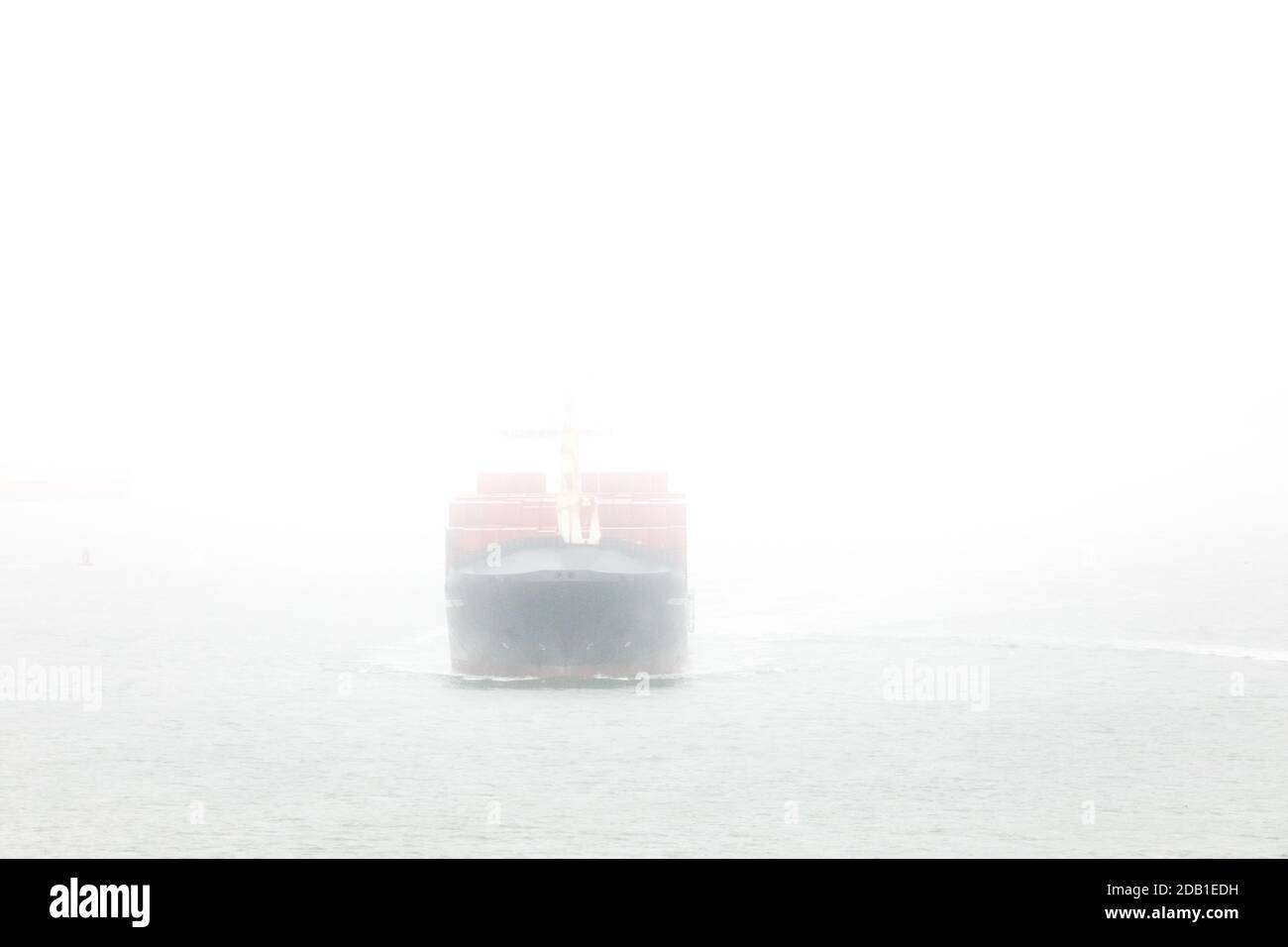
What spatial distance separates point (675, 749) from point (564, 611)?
368 inches

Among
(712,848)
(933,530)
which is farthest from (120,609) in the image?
(933,530)

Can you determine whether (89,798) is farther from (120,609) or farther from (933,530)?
(933,530)

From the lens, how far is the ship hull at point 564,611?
2153 inches

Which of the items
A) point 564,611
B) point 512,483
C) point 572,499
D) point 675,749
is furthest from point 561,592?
point 512,483

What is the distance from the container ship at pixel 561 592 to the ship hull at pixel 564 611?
31 mm

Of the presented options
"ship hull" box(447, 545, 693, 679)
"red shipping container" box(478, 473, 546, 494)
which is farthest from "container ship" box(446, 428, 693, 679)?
"red shipping container" box(478, 473, 546, 494)

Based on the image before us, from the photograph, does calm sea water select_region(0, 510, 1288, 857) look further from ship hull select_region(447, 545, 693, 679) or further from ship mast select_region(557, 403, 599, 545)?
ship mast select_region(557, 403, 599, 545)

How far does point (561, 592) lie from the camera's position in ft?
178

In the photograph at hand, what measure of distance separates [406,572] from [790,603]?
117ft

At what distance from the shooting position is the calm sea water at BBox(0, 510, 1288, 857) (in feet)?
120

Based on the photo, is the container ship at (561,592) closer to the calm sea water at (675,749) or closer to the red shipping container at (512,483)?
the calm sea water at (675,749)

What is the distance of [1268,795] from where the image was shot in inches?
1625

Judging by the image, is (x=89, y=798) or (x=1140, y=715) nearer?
(x=89, y=798)

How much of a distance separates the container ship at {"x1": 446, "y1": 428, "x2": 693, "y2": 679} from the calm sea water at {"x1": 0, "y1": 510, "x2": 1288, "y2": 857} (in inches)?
41.9
